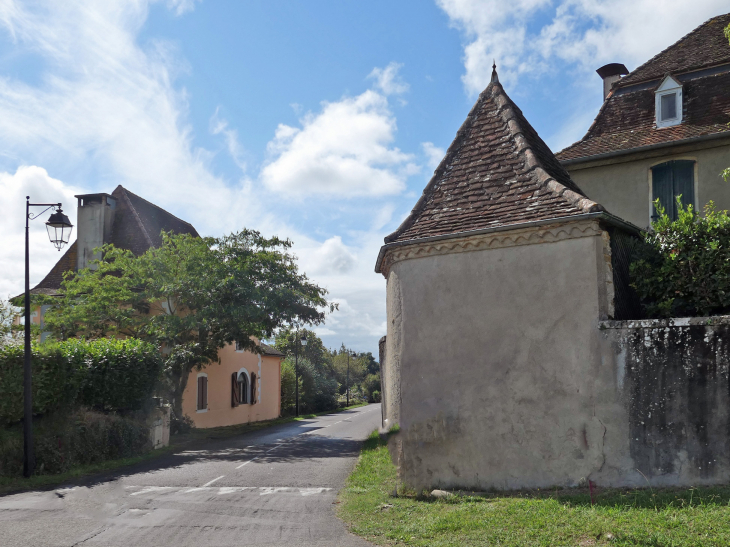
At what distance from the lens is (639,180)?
49.9ft

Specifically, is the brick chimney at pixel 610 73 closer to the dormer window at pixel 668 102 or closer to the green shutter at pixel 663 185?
the dormer window at pixel 668 102

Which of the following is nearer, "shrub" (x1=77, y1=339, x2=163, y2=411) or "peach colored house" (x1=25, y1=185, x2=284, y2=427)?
"shrub" (x1=77, y1=339, x2=163, y2=411)

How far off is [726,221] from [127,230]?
26077 mm

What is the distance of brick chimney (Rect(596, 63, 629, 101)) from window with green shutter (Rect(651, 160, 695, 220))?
6027 mm

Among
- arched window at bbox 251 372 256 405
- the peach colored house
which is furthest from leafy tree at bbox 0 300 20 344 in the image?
arched window at bbox 251 372 256 405

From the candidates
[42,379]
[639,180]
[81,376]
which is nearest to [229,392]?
[81,376]

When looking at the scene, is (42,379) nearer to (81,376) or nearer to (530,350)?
(81,376)

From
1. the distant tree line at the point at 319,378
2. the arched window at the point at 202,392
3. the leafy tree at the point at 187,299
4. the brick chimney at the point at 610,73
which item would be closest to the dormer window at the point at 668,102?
the brick chimney at the point at 610,73

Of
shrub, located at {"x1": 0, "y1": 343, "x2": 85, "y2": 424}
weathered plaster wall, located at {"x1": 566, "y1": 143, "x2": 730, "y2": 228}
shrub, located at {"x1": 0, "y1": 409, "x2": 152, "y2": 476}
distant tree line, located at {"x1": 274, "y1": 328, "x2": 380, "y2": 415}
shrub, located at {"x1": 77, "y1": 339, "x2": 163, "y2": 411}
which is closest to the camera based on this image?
shrub, located at {"x1": 0, "y1": 409, "x2": 152, "y2": 476}

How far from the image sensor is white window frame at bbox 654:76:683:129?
49.8 ft

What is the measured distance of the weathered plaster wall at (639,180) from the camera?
14203 millimetres

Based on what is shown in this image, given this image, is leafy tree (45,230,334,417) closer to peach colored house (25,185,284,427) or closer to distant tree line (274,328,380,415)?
distant tree line (274,328,380,415)

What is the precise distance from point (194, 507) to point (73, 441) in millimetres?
6223

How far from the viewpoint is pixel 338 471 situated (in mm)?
13805
